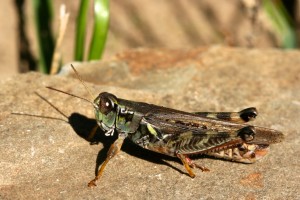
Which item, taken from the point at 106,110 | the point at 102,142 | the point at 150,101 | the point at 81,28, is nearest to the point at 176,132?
the point at 106,110

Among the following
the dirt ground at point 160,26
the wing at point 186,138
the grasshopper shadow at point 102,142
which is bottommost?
the dirt ground at point 160,26

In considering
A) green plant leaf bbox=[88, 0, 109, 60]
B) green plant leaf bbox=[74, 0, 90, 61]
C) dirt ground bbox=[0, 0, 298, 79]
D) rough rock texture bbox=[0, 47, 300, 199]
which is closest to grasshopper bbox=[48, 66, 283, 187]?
rough rock texture bbox=[0, 47, 300, 199]

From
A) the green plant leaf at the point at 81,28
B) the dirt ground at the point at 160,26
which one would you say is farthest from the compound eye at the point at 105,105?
the dirt ground at the point at 160,26

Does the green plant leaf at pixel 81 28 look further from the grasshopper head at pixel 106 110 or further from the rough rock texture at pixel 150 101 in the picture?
the grasshopper head at pixel 106 110

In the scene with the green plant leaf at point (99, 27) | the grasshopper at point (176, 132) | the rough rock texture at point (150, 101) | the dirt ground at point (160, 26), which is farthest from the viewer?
the dirt ground at point (160, 26)

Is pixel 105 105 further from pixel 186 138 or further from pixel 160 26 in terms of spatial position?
pixel 160 26

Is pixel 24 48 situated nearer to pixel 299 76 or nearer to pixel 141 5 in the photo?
pixel 141 5

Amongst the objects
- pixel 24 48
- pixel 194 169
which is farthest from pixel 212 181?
pixel 24 48
